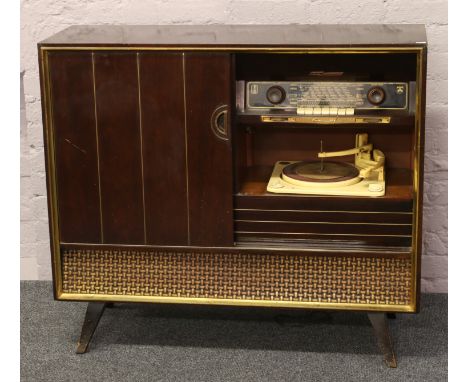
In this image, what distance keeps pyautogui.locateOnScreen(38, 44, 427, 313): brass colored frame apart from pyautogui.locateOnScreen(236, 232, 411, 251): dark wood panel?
0.10 feet

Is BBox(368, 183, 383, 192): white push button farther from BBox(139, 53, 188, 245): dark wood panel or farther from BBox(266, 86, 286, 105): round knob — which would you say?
BBox(139, 53, 188, 245): dark wood panel

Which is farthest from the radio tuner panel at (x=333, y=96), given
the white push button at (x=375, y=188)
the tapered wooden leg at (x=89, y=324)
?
the tapered wooden leg at (x=89, y=324)

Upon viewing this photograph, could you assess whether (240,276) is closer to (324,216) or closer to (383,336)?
(324,216)

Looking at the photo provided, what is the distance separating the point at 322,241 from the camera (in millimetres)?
2797

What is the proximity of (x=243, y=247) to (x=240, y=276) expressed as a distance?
10cm

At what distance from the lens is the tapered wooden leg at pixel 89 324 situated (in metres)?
2.98

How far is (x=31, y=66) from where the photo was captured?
10.8ft

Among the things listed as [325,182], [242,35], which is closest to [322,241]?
[325,182]

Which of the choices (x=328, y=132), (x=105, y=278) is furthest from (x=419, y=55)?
(x=105, y=278)

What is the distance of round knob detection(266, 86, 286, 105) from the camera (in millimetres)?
2730

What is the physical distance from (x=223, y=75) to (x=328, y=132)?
553 millimetres

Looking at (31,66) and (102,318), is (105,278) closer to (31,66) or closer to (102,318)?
(102,318)

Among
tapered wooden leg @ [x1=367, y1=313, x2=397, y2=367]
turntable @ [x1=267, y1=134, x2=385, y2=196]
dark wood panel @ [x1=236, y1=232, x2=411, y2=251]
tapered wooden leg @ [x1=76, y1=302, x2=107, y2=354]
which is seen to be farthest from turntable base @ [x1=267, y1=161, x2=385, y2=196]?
tapered wooden leg @ [x1=76, y1=302, x2=107, y2=354]

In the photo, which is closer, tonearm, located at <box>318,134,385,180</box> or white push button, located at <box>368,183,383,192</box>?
white push button, located at <box>368,183,383,192</box>
